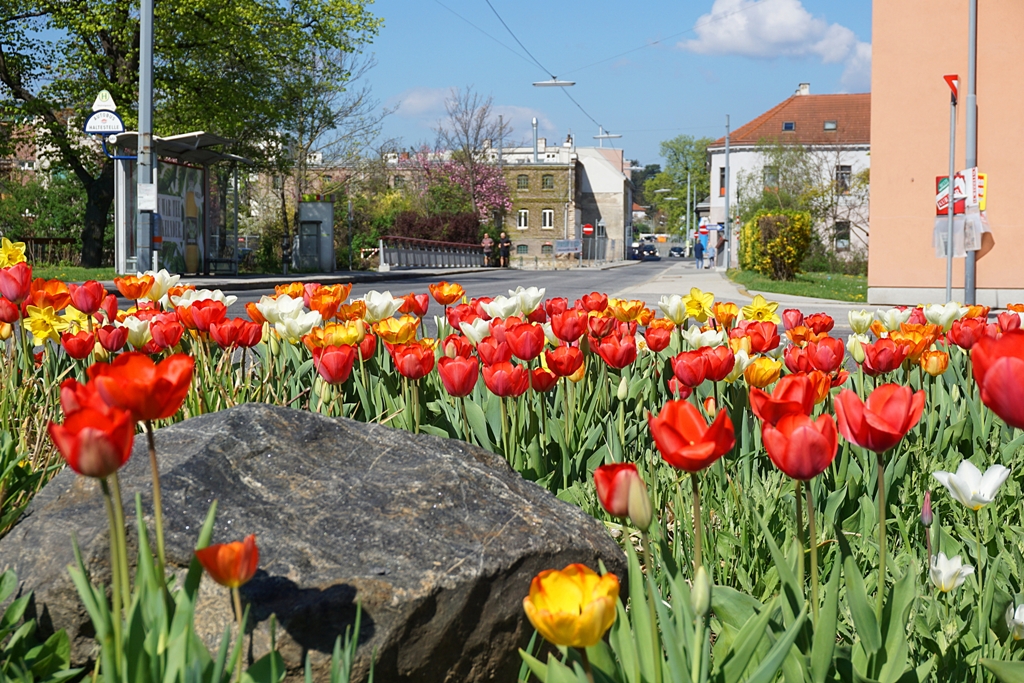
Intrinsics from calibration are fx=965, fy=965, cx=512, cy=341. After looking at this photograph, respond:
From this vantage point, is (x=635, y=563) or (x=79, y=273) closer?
(x=635, y=563)

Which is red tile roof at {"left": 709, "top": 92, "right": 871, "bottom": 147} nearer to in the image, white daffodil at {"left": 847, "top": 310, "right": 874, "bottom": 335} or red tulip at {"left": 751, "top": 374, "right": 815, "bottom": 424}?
white daffodil at {"left": 847, "top": 310, "right": 874, "bottom": 335}

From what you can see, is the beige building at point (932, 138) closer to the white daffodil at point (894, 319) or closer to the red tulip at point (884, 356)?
the white daffodil at point (894, 319)

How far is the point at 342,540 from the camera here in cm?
169

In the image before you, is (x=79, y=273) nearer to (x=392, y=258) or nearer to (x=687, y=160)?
(x=392, y=258)

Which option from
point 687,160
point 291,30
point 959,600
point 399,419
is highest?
point 687,160

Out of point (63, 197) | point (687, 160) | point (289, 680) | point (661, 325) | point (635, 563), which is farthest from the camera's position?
point (687, 160)

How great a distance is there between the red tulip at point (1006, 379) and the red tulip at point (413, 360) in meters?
1.60

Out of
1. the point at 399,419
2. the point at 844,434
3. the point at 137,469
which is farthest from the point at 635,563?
the point at 399,419

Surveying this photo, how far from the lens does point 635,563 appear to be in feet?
4.42

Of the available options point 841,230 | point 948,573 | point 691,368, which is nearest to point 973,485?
point 948,573

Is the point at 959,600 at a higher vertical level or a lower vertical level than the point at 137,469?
lower

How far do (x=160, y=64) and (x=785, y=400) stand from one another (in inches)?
1060

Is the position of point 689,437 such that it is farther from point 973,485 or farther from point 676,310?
point 676,310

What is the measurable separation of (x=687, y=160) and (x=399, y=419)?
106713 millimetres
